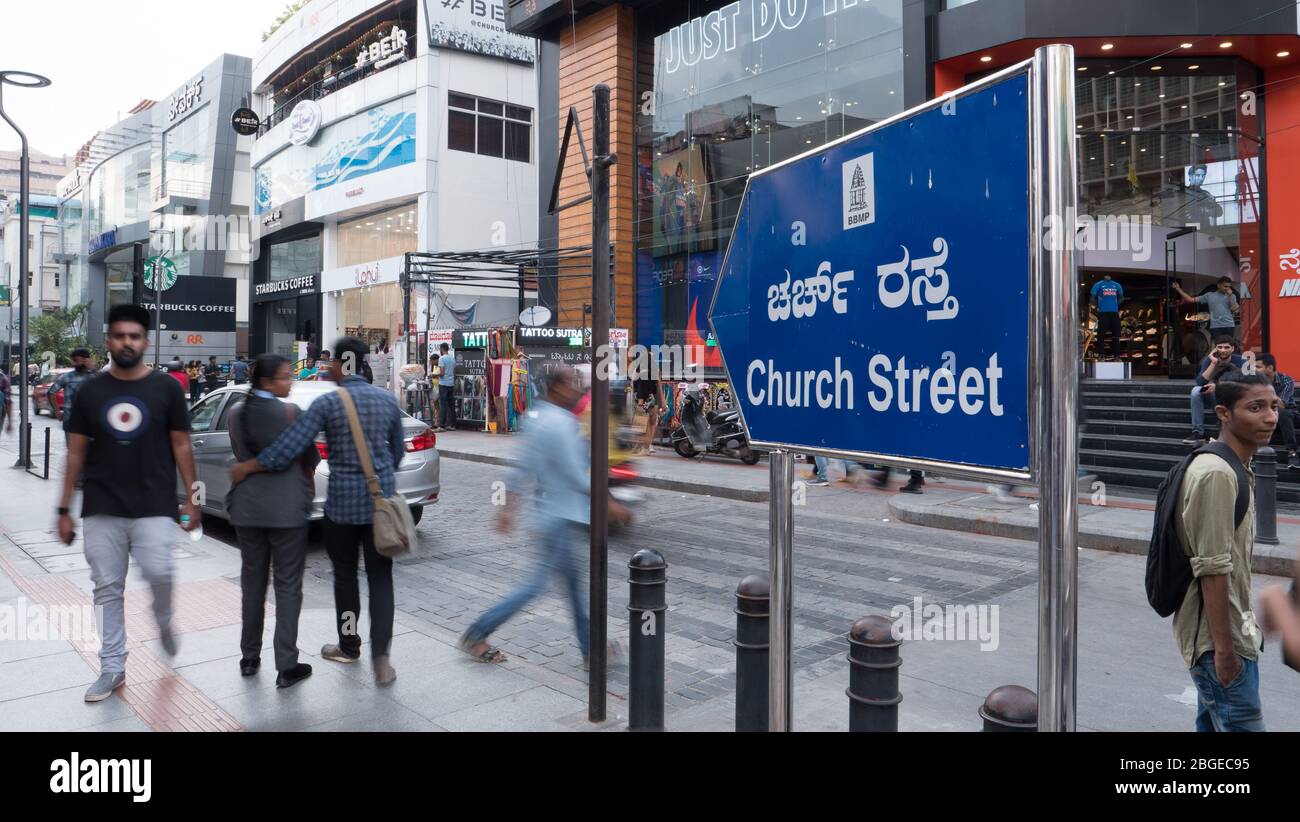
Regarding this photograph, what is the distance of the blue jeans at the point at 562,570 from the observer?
484 cm

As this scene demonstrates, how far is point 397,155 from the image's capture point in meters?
31.4

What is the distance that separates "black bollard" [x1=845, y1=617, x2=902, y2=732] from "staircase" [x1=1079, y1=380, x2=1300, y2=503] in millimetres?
10350

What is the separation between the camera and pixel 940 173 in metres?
2.18

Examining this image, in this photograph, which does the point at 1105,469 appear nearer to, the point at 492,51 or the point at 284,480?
the point at 284,480

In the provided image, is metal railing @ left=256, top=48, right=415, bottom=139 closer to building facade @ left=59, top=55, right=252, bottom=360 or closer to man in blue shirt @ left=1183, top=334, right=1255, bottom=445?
building facade @ left=59, top=55, right=252, bottom=360

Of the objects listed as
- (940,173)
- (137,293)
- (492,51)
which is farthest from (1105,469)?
(492,51)

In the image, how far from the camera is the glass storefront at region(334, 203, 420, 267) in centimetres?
3195

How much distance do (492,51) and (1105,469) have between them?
27260mm

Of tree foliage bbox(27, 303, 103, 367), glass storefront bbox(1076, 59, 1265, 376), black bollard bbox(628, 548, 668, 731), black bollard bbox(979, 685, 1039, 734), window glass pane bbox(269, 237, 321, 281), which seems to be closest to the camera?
black bollard bbox(979, 685, 1039, 734)

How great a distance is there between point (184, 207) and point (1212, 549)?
5588cm

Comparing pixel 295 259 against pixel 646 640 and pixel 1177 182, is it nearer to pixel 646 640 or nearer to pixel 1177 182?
pixel 1177 182

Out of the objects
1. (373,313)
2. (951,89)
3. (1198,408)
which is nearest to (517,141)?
(373,313)

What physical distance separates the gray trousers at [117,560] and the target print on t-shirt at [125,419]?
0.44m

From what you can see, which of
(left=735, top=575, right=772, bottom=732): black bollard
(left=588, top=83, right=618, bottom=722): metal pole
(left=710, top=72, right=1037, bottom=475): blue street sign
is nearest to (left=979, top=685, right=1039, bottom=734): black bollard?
(left=710, top=72, right=1037, bottom=475): blue street sign
